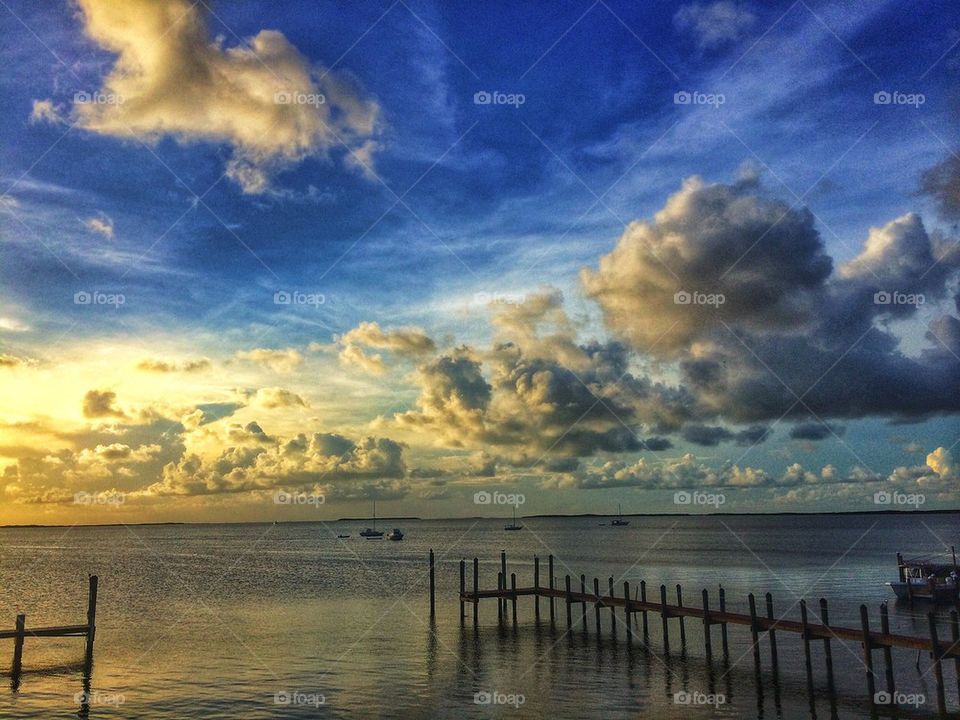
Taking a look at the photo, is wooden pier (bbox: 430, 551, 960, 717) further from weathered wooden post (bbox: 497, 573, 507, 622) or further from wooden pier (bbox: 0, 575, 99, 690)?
wooden pier (bbox: 0, 575, 99, 690)

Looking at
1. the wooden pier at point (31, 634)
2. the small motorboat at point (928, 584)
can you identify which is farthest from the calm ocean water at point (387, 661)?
the small motorboat at point (928, 584)

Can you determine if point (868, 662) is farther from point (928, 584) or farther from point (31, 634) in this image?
point (31, 634)

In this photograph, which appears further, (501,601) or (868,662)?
(501,601)

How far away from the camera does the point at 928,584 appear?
5991 cm

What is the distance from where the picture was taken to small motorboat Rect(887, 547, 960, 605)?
5919 centimetres

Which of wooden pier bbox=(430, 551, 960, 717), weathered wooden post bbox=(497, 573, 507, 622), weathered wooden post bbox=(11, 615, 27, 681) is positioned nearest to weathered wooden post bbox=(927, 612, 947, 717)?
wooden pier bbox=(430, 551, 960, 717)

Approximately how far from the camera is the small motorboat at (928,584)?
5919cm

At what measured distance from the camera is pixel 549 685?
111 feet

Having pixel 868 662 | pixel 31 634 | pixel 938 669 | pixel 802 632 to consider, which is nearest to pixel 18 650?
pixel 31 634

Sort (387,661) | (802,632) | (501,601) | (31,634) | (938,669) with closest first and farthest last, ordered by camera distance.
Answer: (938,669) → (802,632) → (31,634) → (387,661) → (501,601)

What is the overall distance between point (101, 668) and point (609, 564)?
79011 mm

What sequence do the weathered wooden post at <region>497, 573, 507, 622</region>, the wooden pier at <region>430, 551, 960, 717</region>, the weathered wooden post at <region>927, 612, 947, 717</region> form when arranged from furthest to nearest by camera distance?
1. the weathered wooden post at <region>497, 573, 507, 622</region>
2. the wooden pier at <region>430, 551, 960, 717</region>
3. the weathered wooden post at <region>927, 612, 947, 717</region>

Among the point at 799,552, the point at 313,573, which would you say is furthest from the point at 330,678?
the point at 799,552

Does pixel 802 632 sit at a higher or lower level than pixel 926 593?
higher
